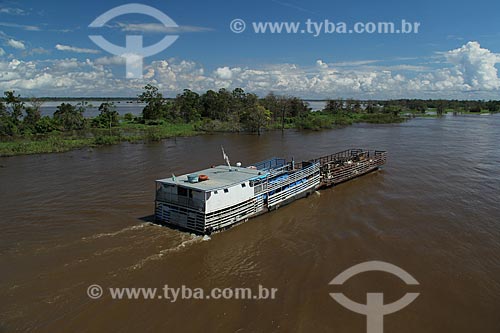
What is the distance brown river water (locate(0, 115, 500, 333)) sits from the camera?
38.7ft

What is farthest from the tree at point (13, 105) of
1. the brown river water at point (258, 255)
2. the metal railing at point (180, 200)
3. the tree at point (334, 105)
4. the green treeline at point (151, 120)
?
the tree at point (334, 105)

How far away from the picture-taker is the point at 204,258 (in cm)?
1580

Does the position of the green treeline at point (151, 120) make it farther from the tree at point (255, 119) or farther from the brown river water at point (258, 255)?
the brown river water at point (258, 255)

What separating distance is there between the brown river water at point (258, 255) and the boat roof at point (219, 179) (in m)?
2.60

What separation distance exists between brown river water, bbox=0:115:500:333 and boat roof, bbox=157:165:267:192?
2.60 meters

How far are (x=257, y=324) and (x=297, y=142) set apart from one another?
1712 inches

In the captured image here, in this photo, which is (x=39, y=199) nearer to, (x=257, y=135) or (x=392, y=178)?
(x=392, y=178)

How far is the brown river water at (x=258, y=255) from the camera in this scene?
1179 centimetres

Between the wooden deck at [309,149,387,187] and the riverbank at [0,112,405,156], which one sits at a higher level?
the riverbank at [0,112,405,156]

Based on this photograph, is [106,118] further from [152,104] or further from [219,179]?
[219,179]

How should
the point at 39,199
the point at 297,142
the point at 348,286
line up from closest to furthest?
1. the point at 348,286
2. the point at 39,199
3. the point at 297,142

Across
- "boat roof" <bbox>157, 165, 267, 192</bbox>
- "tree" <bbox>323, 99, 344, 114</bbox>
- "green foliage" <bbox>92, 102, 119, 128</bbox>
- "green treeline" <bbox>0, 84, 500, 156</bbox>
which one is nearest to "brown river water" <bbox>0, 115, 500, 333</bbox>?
"boat roof" <bbox>157, 165, 267, 192</bbox>

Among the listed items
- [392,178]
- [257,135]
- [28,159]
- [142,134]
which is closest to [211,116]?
[257,135]

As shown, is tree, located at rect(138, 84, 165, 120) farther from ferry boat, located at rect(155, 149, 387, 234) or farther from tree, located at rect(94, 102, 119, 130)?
ferry boat, located at rect(155, 149, 387, 234)
